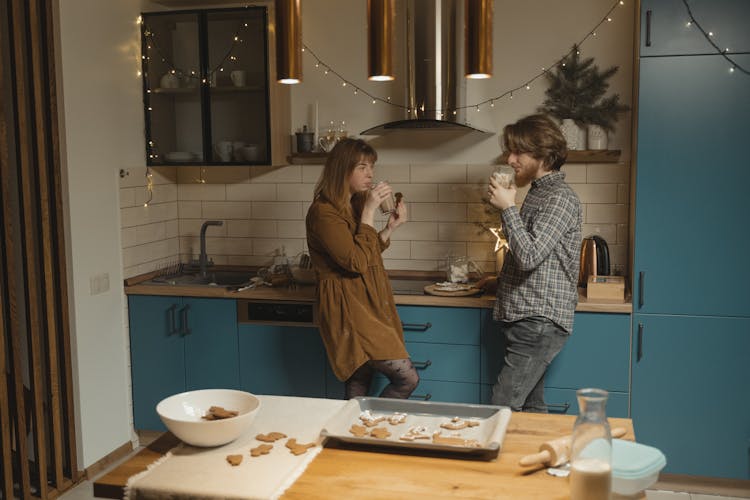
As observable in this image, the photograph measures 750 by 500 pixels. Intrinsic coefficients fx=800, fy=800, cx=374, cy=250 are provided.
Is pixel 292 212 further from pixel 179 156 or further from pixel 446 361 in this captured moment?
pixel 446 361

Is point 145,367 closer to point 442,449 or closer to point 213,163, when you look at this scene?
point 213,163

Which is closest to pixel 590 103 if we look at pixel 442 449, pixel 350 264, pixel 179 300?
pixel 350 264

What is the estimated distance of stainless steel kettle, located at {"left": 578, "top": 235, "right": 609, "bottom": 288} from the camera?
400cm

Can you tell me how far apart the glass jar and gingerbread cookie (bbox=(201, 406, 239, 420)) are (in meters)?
0.90

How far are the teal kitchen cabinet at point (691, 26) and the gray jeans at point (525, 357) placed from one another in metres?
1.36

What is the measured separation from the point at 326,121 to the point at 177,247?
1.21 meters

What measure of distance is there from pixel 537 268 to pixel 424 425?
1.31m

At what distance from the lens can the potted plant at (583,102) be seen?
4.07 m

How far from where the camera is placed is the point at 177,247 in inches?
191

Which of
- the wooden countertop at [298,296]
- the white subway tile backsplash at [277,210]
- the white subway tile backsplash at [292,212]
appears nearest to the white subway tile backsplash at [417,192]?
the white subway tile backsplash at [292,212]

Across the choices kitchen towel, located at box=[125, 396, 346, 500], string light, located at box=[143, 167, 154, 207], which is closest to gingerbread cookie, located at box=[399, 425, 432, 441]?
kitchen towel, located at box=[125, 396, 346, 500]

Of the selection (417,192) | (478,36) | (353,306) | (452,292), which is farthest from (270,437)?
(417,192)

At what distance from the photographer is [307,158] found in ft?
14.7

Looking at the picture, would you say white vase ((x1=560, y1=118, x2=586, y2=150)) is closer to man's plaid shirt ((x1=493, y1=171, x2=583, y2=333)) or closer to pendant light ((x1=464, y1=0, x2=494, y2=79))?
man's plaid shirt ((x1=493, y1=171, x2=583, y2=333))
